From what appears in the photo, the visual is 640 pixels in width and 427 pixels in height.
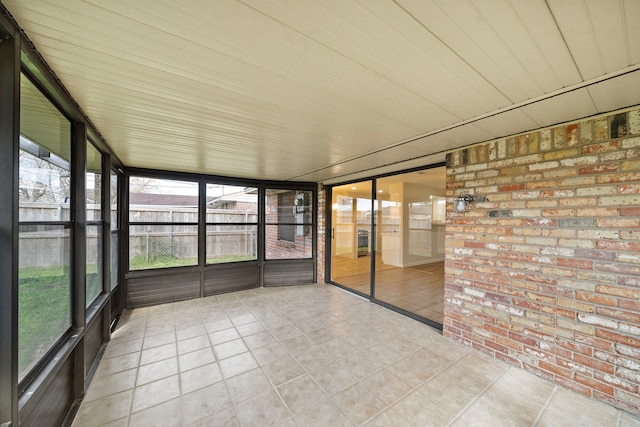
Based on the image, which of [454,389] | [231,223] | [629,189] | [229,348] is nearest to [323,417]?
[454,389]

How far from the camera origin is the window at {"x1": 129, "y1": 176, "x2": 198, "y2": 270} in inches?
157

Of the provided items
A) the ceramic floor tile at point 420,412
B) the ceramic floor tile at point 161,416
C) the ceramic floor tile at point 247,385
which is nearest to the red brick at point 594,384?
the ceramic floor tile at point 420,412

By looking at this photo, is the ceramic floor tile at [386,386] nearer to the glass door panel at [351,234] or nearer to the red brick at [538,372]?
the red brick at [538,372]

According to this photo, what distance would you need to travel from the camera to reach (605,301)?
1.86 m

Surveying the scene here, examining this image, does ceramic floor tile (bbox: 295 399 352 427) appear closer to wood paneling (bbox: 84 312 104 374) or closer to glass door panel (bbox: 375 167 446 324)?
wood paneling (bbox: 84 312 104 374)

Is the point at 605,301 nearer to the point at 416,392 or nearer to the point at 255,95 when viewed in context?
the point at 416,392

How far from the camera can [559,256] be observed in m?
2.09

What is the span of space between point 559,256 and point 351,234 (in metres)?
5.14

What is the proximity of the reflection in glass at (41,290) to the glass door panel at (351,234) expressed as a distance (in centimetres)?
418

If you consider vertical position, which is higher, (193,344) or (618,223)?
(618,223)

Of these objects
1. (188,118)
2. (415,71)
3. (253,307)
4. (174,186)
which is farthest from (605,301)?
(174,186)

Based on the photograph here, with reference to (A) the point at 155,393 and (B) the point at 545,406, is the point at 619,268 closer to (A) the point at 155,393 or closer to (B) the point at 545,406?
(B) the point at 545,406

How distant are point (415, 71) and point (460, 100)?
0.56m

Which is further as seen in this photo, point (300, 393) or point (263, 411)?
point (300, 393)
